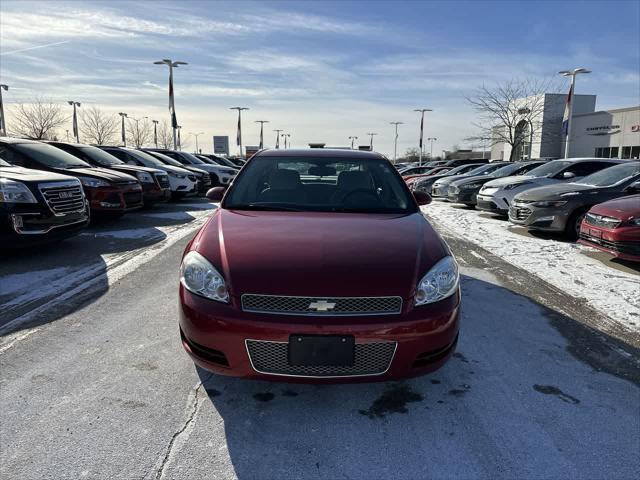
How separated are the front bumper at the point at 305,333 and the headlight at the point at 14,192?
170 inches

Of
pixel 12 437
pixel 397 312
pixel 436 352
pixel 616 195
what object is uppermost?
pixel 616 195

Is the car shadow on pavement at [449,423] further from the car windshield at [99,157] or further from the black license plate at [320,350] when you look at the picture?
the car windshield at [99,157]

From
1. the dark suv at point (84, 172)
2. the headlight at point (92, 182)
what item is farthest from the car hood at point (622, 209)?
the headlight at point (92, 182)

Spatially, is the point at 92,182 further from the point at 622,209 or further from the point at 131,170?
the point at 622,209

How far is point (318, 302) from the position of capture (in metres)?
2.38

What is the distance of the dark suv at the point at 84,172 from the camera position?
7895mm

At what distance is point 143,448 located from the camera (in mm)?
2252

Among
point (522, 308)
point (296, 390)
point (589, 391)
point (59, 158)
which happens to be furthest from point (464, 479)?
point (59, 158)

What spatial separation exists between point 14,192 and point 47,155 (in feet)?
10.7

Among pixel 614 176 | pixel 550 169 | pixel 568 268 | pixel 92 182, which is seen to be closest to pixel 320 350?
pixel 568 268

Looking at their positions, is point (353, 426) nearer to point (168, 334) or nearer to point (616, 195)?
point (168, 334)

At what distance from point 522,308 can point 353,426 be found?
2752mm

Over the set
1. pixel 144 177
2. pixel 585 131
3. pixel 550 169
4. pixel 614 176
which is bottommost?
pixel 144 177

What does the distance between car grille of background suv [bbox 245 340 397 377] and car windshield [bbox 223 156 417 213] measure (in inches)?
56.0
